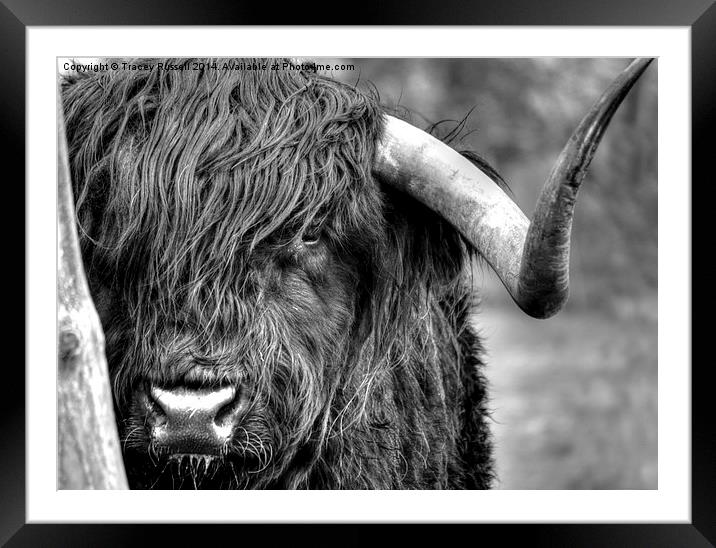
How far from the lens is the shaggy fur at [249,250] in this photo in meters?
3.03

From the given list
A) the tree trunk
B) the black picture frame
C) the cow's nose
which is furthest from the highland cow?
the tree trunk

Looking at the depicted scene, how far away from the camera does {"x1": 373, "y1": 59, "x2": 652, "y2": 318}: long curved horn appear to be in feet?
8.39

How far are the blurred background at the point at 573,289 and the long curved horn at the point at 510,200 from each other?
1776mm

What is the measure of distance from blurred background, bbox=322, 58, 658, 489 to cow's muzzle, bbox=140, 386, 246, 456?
2508 mm

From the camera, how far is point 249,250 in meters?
3.06

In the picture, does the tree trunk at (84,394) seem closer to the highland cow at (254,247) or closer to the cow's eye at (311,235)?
the highland cow at (254,247)

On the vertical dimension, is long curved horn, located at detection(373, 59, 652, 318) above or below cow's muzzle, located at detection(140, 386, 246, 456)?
above

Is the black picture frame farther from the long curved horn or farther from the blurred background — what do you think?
the blurred background

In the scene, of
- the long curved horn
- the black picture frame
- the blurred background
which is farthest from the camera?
the blurred background
